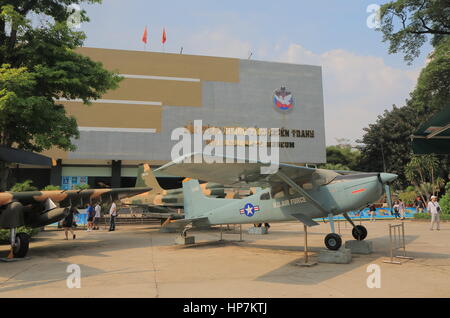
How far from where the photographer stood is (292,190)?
983 centimetres

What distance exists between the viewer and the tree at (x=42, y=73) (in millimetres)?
11859

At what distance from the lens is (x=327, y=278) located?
6.33 meters

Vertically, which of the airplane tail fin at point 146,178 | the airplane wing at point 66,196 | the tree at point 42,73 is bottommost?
the airplane wing at point 66,196

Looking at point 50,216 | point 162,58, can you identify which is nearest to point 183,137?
point 162,58

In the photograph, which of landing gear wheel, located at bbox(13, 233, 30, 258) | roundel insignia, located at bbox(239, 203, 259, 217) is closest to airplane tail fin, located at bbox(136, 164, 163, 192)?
roundel insignia, located at bbox(239, 203, 259, 217)

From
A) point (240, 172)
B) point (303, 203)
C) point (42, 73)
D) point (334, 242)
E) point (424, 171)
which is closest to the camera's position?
point (334, 242)

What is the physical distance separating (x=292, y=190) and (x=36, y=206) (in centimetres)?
857

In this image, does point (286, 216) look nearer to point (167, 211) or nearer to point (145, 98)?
point (167, 211)

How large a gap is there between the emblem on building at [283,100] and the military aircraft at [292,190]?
30.0 metres

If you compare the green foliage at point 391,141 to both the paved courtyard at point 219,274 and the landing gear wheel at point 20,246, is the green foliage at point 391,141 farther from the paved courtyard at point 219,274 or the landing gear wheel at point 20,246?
the landing gear wheel at point 20,246

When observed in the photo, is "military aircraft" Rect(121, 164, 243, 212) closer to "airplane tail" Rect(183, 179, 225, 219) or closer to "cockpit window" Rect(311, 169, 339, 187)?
"airplane tail" Rect(183, 179, 225, 219)

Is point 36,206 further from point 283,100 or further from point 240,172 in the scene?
point 283,100

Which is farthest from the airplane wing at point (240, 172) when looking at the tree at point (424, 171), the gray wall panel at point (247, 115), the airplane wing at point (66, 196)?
the gray wall panel at point (247, 115)

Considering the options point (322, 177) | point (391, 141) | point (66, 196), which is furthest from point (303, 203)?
point (391, 141)
